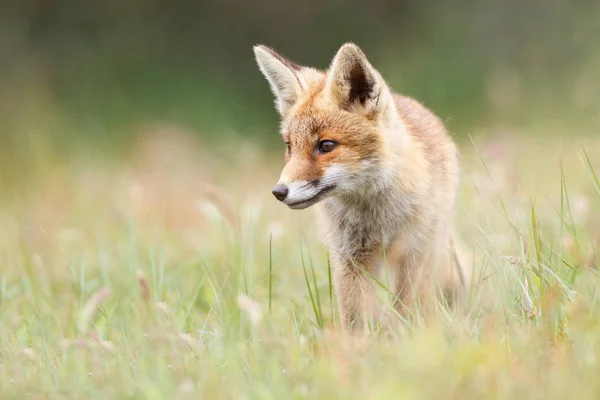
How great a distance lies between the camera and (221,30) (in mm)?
14922

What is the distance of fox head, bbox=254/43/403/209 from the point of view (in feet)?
12.1

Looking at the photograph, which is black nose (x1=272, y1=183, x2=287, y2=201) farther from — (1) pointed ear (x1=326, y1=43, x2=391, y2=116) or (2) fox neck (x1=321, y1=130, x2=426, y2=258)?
(1) pointed ear (x1=326, y1=43, x2=391, y2=116)

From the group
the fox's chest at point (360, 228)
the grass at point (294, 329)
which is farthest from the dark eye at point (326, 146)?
the grass at point (294, 329)

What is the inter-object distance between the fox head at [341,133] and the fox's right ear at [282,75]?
0.17m

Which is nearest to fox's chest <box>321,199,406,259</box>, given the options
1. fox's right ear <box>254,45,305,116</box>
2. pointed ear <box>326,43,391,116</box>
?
pointed ear <box>326,43,391,116</box>

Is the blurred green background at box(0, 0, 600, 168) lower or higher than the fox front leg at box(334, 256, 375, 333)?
higher

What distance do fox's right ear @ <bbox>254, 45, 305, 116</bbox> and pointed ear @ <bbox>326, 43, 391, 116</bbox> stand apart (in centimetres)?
28

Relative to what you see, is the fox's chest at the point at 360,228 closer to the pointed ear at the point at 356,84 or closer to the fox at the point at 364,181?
the fox at the point at 364,181

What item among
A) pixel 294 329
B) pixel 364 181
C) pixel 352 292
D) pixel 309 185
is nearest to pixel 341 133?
pixel 364 181

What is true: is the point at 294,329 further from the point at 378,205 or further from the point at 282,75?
the point at 282,75

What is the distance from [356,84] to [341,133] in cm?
28

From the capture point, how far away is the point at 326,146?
3.81m

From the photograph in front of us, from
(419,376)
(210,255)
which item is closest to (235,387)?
(419,376)

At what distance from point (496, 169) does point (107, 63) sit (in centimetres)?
910
